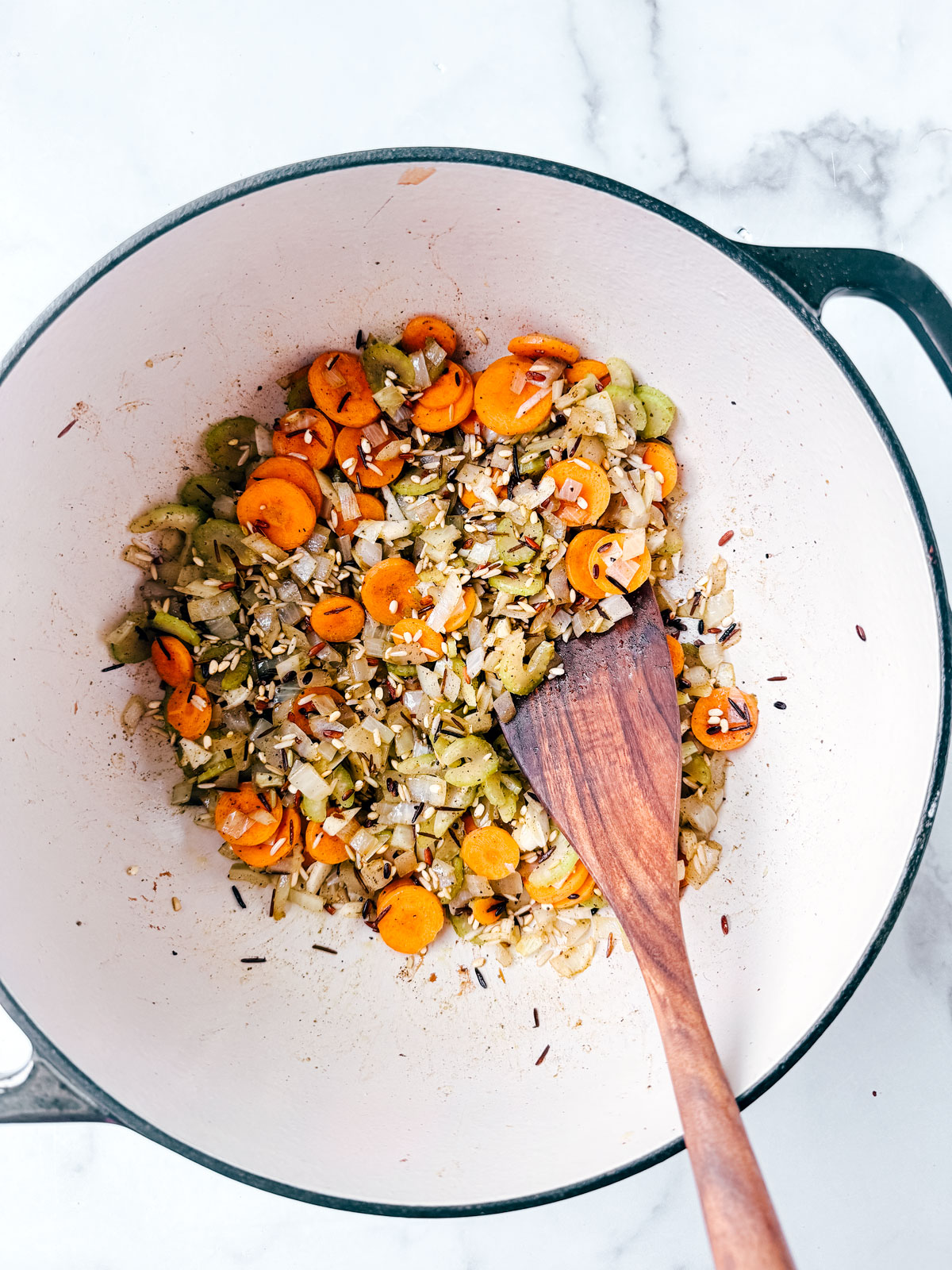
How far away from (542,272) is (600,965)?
4.20 ft

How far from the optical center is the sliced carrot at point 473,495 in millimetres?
1587

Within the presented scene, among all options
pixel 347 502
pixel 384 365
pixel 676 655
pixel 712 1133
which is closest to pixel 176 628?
pixel 347 502

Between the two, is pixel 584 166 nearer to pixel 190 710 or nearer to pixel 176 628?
pixel 176 628

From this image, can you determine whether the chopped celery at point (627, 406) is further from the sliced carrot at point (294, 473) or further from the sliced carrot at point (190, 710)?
the sliced carrot at point (190, 710)

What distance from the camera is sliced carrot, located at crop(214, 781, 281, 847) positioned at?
1610mm

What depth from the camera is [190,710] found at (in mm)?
1602

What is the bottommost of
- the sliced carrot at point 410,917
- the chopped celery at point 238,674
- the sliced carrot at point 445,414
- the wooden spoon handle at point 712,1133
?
the wooden spoon handle at point 712,1133

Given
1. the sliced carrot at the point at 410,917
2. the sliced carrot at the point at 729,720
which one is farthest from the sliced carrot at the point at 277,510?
the sliced carrot at the point at 729,720

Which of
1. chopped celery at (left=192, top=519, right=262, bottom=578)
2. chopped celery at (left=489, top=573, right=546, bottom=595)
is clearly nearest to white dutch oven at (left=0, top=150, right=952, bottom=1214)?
chopped celery at (left=192, top=519, right=262, bottom=578)

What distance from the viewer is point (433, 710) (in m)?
1.62

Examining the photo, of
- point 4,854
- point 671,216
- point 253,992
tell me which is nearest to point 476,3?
point 671,216

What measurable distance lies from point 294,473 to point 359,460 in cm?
12

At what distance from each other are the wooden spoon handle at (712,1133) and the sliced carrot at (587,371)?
0.97 m

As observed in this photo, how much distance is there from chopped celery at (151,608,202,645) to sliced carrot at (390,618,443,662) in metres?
0.37
